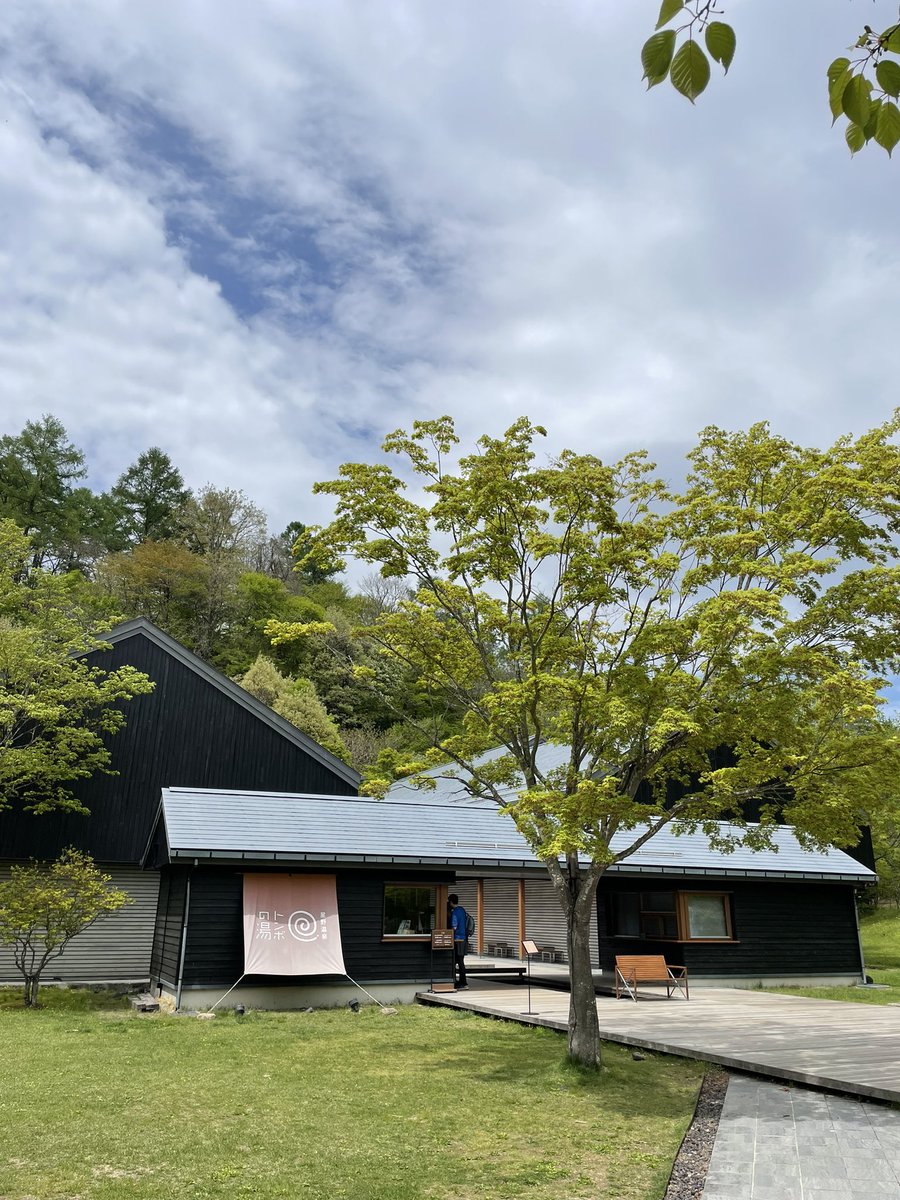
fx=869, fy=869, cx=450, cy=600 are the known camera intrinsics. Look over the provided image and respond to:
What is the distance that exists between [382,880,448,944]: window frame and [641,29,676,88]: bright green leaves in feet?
52.1

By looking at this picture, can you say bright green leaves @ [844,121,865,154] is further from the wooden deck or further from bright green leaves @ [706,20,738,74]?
the wooden deck

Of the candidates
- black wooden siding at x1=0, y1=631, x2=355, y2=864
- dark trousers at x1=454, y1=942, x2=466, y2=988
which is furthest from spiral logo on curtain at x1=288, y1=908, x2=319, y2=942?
black wooden siding at x1=0, y1=631, x2=355, y2=864

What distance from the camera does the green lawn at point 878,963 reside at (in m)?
17.6

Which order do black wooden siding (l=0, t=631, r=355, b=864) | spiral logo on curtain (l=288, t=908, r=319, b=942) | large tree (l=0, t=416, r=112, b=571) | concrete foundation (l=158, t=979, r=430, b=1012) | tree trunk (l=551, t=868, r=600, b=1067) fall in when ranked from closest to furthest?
1. tree trunk (l=551, t=868, r=600, b=1067)
2. concrete foundation (l=158, t=979, r=430, b=1012)
3. spiral logo on curtain (l=288, t=908, r=319, b=942)
4. black wooden siding (l=0, t=631, r=355, b=864)
5. large tree (l=0, t=416, r=112, b=571)

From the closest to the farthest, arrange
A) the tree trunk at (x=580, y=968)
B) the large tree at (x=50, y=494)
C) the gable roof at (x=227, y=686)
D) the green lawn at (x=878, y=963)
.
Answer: the tree trunk at (x=580, y=968), the green lawn at (x=878, y=963), the gable roof at (x=227, y=686), the large tree at (x=50, y=494)

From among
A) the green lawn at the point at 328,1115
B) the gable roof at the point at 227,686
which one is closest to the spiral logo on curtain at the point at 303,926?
the green lawn at the point at 328,1115

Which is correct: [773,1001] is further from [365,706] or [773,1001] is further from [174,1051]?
[365,706]

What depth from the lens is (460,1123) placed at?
7.49 metres

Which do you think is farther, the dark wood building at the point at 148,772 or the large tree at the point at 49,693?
the dark wood building at the point at 148,772

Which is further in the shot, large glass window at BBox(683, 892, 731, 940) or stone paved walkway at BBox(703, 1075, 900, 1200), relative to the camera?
large glass window at BBox(683, 892, 731, 940)

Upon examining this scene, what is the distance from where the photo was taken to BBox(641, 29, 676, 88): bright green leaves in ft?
6.49

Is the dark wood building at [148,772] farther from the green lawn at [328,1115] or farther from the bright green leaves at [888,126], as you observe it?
the bright green leaves at [888,126]

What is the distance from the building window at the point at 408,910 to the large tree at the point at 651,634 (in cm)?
588

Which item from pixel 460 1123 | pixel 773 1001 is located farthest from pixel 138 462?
pixel 460 1123
